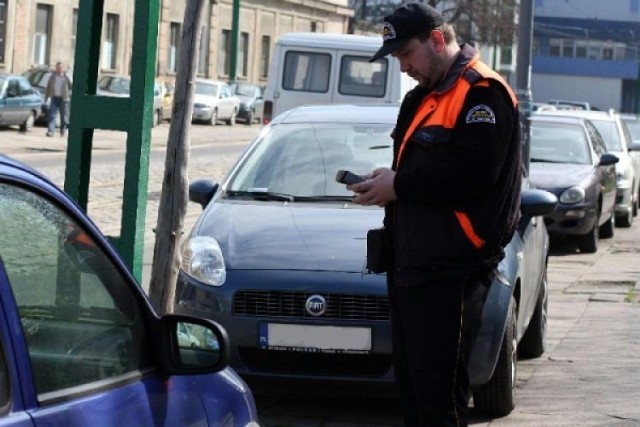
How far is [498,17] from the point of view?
7262 centimetres

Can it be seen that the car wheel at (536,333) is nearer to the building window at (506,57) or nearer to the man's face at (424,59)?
the man's face at (424,59)

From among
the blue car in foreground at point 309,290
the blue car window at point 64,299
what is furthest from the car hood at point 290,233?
the blue car window at point 64,299

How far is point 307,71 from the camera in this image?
2369cm

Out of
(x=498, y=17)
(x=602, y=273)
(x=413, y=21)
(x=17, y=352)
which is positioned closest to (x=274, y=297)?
(x=413, y=21)

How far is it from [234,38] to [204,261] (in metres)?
57.6

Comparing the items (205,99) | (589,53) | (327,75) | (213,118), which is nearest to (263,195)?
(327,75)

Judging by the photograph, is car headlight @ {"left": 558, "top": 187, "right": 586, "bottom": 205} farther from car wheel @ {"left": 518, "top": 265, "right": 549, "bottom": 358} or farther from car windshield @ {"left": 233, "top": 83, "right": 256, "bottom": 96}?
car windshield @ {"left": 233, "top": 83, "right": 256, "bottom": 96}

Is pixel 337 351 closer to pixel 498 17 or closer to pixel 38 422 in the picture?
pixel 38 422

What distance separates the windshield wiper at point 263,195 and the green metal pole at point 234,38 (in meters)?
55.0

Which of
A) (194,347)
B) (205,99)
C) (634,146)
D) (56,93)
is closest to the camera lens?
(194,347)

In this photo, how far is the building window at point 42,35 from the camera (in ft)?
168

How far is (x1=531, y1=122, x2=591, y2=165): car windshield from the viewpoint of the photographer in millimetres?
18719

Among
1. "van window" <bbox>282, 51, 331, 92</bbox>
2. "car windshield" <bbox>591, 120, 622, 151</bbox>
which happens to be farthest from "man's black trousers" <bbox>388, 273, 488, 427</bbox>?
"van window" <bbox>282, 51, 331, 92</bbox>

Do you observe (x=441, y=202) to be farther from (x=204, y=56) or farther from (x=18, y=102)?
(x=204, y=56)
